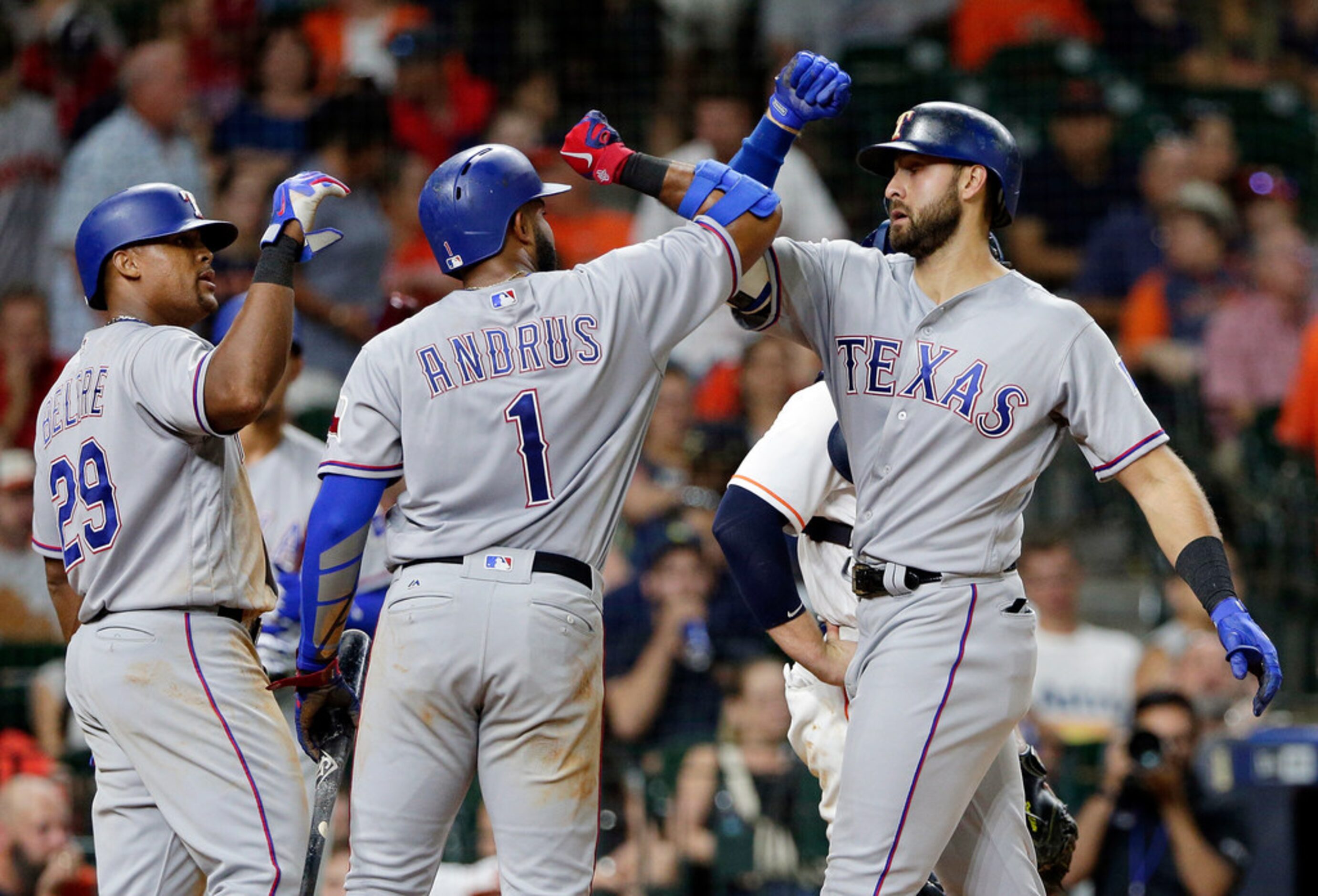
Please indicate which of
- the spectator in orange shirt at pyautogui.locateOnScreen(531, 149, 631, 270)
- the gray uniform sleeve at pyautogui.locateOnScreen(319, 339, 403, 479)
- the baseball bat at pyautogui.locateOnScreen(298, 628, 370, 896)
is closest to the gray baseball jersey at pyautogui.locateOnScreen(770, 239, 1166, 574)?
the gray uniform sleeve at pyautogui.locateOnScreen(319, 339, 403, 479)

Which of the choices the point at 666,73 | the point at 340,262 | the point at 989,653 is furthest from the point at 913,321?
the point at 666,73

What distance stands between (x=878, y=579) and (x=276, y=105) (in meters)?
6.18

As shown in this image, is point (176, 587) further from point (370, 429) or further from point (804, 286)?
point (804, 286)

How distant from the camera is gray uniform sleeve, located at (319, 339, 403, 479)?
335 cm

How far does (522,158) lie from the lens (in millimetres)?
3510

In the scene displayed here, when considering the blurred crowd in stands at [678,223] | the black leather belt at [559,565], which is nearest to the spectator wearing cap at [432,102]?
the blurred crowd in stands at [678,223]

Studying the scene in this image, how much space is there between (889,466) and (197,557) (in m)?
1.39

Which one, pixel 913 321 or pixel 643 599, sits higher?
pixel 913 321

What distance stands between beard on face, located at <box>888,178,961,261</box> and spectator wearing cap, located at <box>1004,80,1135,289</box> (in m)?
5.19

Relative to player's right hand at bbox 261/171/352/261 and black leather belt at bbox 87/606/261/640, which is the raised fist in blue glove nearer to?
player's right hand at bbox 261/171/352/261

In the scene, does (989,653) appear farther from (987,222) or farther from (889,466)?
(987,222)

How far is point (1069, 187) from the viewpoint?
8.76m

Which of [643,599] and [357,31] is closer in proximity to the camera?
[643,599]

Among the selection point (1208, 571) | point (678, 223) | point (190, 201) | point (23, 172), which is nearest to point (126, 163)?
point (23, 172)
